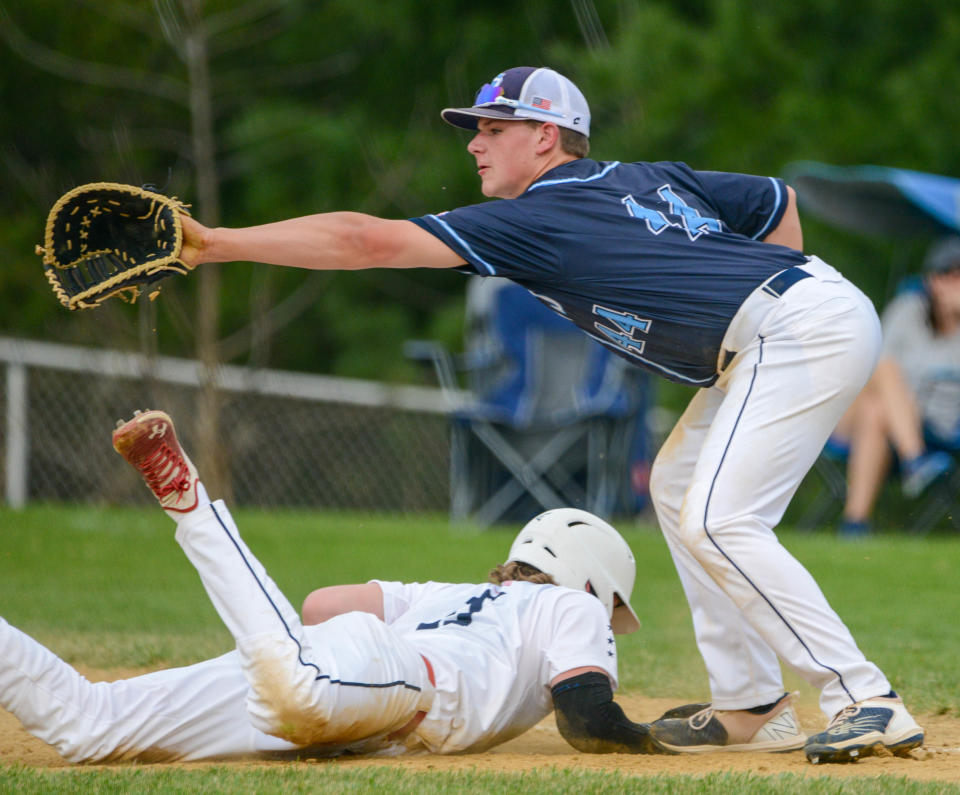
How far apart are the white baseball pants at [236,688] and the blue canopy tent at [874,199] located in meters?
8.82

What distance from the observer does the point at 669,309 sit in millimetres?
4355

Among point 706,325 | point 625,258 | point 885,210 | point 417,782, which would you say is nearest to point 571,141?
point 625,258

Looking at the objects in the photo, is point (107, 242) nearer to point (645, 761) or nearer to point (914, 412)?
point (645, 761)

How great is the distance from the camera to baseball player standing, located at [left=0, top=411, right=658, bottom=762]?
3881 millimetres

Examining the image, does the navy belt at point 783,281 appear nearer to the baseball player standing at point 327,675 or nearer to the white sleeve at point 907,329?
the baseball player standing at point 327,675

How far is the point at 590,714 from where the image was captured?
13.7ft

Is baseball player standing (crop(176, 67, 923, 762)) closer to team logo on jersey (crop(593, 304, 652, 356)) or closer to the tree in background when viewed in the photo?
team logo on jersey (crop(593, 304, 652, 356))

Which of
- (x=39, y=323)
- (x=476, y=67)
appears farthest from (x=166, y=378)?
(x=476, y=67)

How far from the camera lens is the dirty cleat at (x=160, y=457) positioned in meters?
3.83

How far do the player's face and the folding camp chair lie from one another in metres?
6.49

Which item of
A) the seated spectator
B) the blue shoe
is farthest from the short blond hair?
the blue shoe

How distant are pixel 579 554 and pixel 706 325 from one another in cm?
89

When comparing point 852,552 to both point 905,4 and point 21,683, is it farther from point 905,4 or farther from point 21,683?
point 905,4

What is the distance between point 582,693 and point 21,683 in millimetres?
1556
